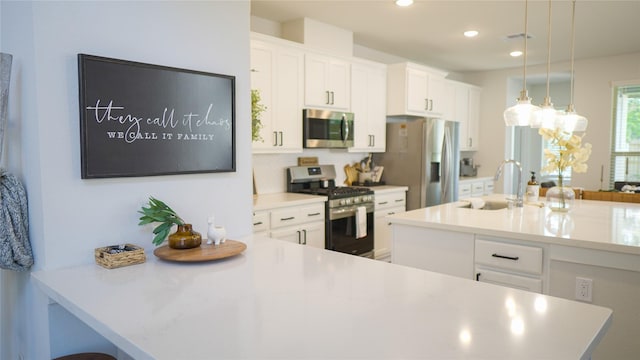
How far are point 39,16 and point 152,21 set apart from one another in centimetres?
40

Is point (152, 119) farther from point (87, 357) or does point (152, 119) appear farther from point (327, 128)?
point (327, 128)

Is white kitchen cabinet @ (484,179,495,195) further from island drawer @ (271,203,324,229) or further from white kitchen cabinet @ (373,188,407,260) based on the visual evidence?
island drawer @ (271,203,324,229)

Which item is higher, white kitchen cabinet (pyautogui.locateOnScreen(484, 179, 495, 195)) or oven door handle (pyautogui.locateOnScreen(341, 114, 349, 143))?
oven door handle (pyautogui.locateOnScreen(341, 114, 349, 143))

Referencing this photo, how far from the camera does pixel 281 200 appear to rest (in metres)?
3.78

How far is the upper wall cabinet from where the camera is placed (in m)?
5.21

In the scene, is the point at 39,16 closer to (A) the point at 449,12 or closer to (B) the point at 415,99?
(A) the point at 449,12

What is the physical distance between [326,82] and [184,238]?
305cm

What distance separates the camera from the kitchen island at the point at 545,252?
2.06 m

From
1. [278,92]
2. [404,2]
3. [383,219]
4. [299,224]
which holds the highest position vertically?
[404,2]

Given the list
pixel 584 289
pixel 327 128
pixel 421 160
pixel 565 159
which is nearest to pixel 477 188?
pixel 421 160

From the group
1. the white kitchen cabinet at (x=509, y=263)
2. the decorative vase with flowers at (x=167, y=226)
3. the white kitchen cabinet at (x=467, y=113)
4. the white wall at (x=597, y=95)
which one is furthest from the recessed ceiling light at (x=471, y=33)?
the decorative vase with flowers at (x=167, y=226)

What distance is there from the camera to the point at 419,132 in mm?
5055

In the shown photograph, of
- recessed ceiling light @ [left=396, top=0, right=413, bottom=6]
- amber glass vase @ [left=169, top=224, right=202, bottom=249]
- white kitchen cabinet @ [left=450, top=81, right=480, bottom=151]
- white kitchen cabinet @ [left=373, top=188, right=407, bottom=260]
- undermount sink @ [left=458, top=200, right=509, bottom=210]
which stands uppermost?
recessed ceiling light @ [left=396, top=0, right=413, bottom=6]

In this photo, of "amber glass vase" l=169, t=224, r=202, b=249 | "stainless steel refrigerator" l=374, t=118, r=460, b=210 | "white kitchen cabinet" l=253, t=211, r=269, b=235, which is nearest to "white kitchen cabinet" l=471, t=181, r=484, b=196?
"stainless steel refrigerator" l=374, t=118, r=460, b=210
